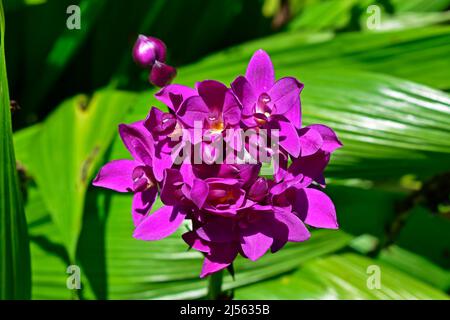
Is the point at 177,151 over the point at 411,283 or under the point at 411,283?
over

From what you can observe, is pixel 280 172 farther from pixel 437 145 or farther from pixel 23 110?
pixel 23 110

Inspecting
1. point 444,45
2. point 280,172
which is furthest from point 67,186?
point 444,45

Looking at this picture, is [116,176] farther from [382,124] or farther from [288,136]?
[382,124]

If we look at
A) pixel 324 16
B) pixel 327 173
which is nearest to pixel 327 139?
pixel 327 173

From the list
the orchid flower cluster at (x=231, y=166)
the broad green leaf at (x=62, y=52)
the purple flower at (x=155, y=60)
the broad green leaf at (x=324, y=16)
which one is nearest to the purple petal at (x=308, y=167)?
the orchid flower cluster at (x=231, y=166)

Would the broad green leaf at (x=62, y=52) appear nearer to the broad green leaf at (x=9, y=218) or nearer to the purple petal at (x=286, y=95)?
the broad green leaf at (x=9, y=218)
